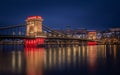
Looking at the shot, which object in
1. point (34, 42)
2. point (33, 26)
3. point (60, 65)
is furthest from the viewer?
point (33, 26)

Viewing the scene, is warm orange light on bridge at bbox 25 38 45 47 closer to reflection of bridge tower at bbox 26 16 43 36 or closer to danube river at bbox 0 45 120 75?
reflection of bridge tower at bbox 26 16 43 36

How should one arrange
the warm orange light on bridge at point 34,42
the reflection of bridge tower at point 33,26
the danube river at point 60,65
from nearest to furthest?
the danube river at point 60,65 < the warm orange light on bridge at point 34,42 < the reflection of bridge tower at point 33,26

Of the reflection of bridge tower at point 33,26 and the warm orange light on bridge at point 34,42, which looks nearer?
the warm orange light on bridge at point 34,42

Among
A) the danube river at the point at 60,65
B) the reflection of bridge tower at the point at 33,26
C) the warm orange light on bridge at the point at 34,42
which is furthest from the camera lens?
the reflection of bridge tower at the point at 33,26

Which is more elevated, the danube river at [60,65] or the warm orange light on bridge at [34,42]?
the warm orange light on bridge at [34,42]

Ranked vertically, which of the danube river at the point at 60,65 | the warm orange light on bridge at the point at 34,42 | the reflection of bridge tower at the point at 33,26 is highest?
the reflection of bridge tower at the point at 33,26

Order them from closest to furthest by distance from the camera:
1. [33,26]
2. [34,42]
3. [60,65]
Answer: [60,65] → [34,42] → [33,26]

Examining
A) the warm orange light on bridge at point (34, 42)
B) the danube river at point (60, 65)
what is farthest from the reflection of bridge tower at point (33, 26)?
the danube river at point (60, 65)

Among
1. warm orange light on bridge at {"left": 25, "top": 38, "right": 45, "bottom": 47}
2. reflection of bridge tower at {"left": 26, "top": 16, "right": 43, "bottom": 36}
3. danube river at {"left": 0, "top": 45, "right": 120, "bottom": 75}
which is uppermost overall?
reflection of bridge tower at {"left": 26, "top": 16, "right": 43, "bottom": 36}

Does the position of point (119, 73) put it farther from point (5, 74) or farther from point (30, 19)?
point (30, 19)

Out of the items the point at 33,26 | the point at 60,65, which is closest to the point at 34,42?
the point at 33,26

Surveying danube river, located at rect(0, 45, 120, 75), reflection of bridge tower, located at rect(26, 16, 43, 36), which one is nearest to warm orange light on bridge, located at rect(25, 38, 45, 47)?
reflection of bridge tower, located at rect(26, 16, 43, 36)

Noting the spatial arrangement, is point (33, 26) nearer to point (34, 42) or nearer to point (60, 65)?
point (34, 42)

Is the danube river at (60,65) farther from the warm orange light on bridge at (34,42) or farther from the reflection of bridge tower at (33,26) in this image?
the reflection of bridge tower at (33,26)
